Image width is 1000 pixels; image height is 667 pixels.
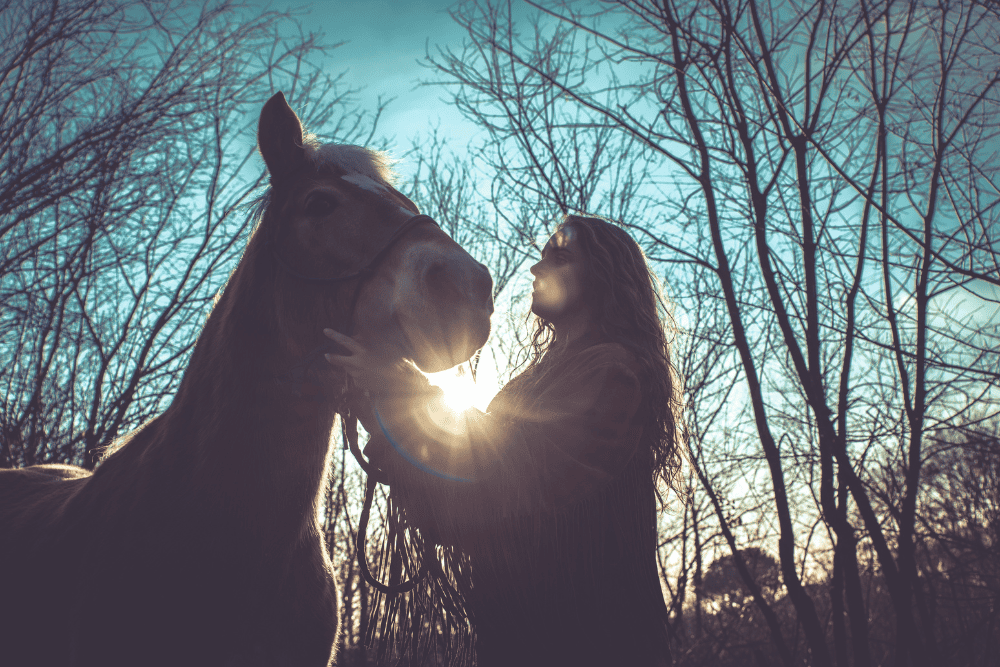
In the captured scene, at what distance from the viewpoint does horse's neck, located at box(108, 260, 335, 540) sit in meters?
1.52

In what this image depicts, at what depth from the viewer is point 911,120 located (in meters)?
3.08

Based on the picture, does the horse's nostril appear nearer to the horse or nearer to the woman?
the horse

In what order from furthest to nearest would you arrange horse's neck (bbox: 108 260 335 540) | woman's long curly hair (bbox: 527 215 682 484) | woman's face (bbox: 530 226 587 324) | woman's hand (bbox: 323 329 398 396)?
woman's face (bbox: 530 226 587 324) < woman's long curly hair (bbox: 527 215 682 484) < horse's neck (bbox: 108 260 335 540) < woman's hand (bbox: 323 329 398 396)

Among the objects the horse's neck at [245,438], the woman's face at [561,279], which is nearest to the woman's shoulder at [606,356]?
the woman's face at [561,279]

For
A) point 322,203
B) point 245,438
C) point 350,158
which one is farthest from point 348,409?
point 350,158

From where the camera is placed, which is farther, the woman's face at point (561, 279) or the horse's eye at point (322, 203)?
the woman's face at point (561, 279)

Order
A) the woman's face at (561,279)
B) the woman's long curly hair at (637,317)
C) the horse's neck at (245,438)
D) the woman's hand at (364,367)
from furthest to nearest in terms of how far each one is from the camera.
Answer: the woman's face at (561,279)
the woman's long curly hair at (637,317)
the horse's neck at (245,438)
the woman's hand at (364,367)

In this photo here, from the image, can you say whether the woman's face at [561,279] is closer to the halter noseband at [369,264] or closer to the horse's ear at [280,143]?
the halter noseband at [369,264]

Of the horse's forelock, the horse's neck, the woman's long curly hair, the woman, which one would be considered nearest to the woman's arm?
the woman

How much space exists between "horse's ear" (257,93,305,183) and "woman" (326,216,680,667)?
0.92 meters

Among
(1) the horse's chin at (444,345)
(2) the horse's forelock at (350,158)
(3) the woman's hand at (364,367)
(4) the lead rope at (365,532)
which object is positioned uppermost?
(2) the horse's forelock at (350,158)

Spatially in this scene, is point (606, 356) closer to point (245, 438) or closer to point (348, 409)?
point (348, 409)

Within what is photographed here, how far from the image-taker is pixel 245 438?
1552 millimetres

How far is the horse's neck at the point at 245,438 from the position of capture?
1.52 m
